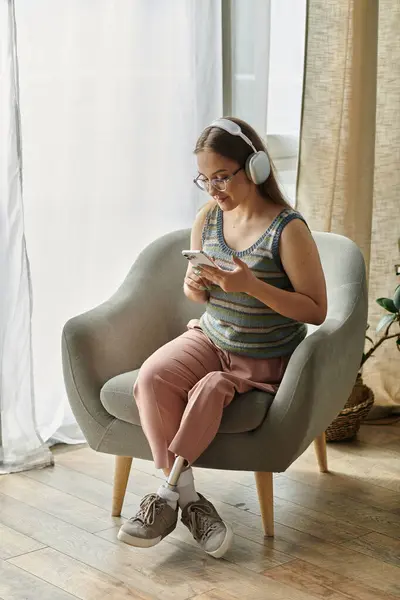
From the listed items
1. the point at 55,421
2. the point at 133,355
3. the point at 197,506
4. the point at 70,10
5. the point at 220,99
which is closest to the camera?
the point at 197,506

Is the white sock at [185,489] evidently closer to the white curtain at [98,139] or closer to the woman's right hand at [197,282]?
the woman's right hand at [197,282]

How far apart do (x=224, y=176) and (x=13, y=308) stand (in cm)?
90

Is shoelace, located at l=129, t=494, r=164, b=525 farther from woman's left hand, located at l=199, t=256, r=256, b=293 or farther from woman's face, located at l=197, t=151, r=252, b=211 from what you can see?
woman's face, located at l=197, t=151, r=252, b=211

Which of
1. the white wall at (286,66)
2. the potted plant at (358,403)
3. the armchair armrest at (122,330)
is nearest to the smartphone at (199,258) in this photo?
the armchair armrest at (122,330)

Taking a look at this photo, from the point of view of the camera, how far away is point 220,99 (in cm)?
327

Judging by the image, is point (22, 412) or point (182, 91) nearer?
point (22, 412)

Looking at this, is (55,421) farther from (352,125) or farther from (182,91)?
(352,125)

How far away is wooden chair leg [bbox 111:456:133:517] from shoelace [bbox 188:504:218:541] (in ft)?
0.97

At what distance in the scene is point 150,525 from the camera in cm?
216

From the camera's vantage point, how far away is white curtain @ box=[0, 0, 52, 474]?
108 inches

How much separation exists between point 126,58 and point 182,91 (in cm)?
24

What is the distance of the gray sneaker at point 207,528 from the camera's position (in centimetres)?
218

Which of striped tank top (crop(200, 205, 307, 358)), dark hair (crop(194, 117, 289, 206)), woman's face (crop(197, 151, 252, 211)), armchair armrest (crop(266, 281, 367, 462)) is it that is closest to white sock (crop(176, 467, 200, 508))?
armchair armrest (crop(266, 281, 367, 462))

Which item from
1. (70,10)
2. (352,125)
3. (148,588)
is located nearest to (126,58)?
(70,10)
